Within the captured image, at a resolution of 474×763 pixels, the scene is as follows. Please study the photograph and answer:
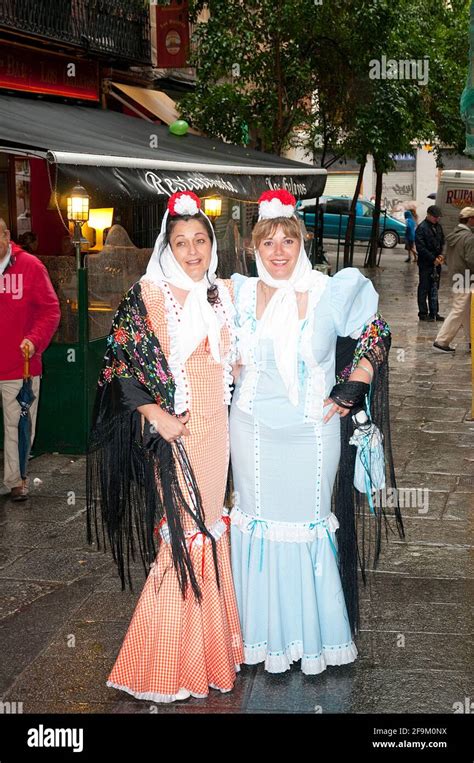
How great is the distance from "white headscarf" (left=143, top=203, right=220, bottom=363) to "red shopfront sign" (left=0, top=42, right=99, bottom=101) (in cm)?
917

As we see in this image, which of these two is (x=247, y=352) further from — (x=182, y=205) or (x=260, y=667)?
(x=260, y=667)

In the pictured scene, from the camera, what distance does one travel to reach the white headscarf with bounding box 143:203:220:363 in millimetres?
4137

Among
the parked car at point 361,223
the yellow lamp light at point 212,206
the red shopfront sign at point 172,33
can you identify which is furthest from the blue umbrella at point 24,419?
the parked car at point 361,223

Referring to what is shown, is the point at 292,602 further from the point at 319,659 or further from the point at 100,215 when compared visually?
the point at 100,215

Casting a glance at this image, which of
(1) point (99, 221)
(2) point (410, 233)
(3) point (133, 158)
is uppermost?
(3) point (133, 158)

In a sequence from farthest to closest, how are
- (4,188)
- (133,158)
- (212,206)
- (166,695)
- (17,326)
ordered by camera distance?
(212,206), (4,188), (133,158), (17,326), (166,695)

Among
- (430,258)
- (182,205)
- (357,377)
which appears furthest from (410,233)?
(182,205)

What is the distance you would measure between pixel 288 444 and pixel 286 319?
0.53 meters

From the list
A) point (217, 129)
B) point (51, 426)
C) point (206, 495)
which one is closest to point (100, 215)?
point (217, 129)

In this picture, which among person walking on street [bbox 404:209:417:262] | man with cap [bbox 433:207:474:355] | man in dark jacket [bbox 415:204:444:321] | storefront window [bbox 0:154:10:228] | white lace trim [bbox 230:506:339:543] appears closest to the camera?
white lace trim [bbox 230:506:339:543]

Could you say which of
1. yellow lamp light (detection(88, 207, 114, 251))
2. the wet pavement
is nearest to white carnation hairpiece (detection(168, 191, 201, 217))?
the wet pavement

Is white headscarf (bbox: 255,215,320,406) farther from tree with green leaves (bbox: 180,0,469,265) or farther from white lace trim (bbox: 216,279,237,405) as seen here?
tree with green leaves (bbox: 180,0,469,265)

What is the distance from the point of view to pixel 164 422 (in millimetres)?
4047

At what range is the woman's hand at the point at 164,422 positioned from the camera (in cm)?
404
